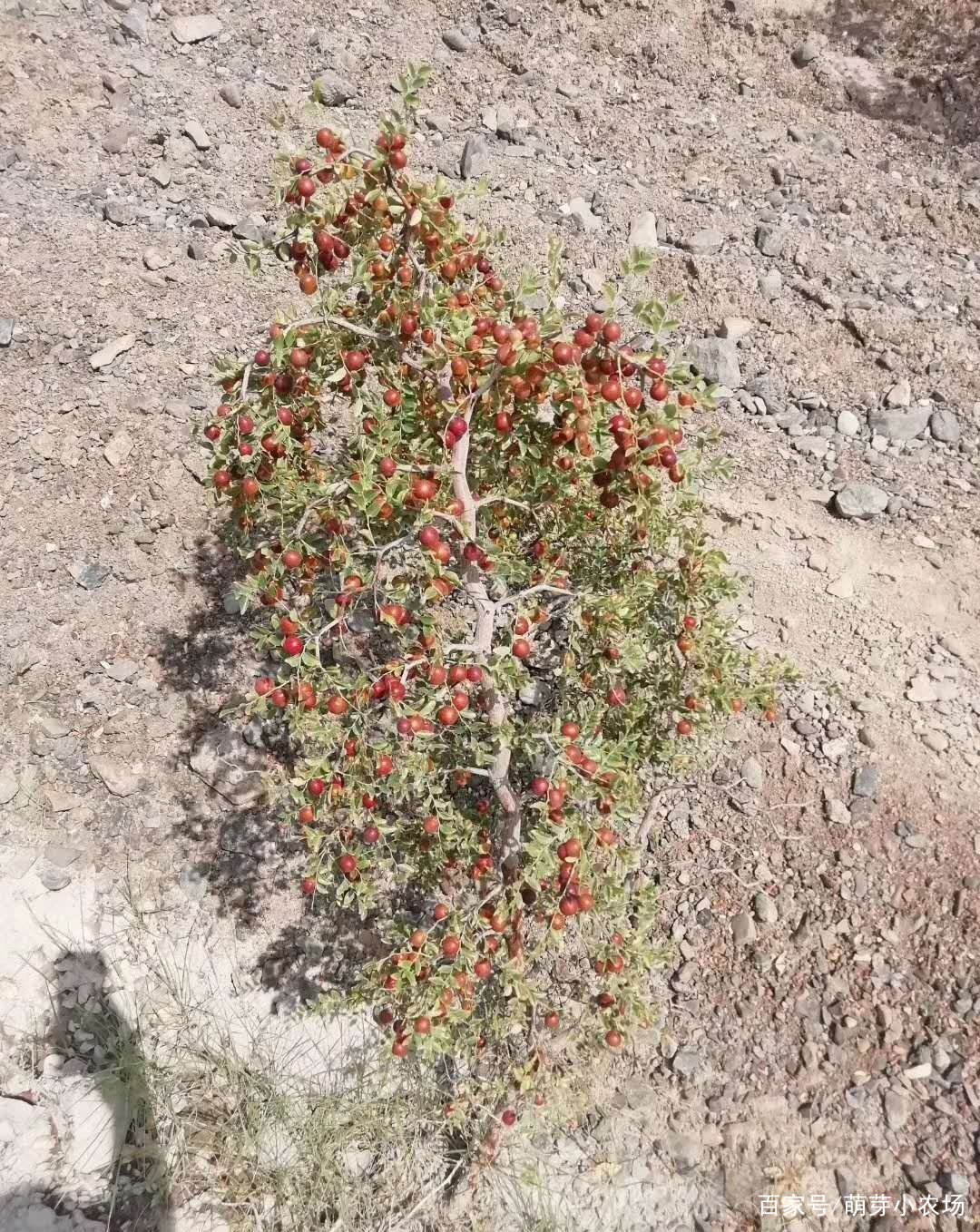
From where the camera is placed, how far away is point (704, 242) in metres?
8.04

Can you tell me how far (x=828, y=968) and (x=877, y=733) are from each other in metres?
1.49

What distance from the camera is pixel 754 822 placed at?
17.2 ft

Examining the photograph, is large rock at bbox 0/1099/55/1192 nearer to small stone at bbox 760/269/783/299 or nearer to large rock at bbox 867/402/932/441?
large rock at bbox 867/402/932/441

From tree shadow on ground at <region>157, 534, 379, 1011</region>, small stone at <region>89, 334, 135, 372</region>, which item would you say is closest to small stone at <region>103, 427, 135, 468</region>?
small stone at <region>89, 334, 135, 372</region>

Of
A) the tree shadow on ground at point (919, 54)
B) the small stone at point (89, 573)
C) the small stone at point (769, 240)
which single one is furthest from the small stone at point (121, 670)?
the tree shadow on ground at point (919, 54)

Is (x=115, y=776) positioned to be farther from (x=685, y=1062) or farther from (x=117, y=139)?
(x=117, y=139)

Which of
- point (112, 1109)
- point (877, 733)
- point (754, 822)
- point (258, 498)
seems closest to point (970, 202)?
point (877, 733)

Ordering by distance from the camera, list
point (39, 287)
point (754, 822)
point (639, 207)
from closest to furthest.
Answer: point (754, 822), point (39, 287), point (639, 207)

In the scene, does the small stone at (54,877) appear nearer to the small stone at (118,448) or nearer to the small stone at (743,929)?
the small stone at (118,448)

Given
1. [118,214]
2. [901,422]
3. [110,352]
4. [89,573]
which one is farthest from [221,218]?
[901,422]

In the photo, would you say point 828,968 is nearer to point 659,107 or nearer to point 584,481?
point 584,481

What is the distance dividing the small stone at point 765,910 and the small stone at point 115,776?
3833 mm

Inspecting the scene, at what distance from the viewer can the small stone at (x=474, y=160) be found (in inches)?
333

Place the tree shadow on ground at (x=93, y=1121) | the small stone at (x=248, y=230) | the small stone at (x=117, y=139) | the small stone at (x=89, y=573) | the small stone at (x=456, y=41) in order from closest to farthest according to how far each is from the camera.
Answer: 1. the tree shadow on ground at (x=93, y=1121)
2. the small stone at (x=89, y=573)
3. the small stone at (x=248, y=230)
4. the small stone at (x=117, y=139)
5. the small stone at (x=456, y=41)
